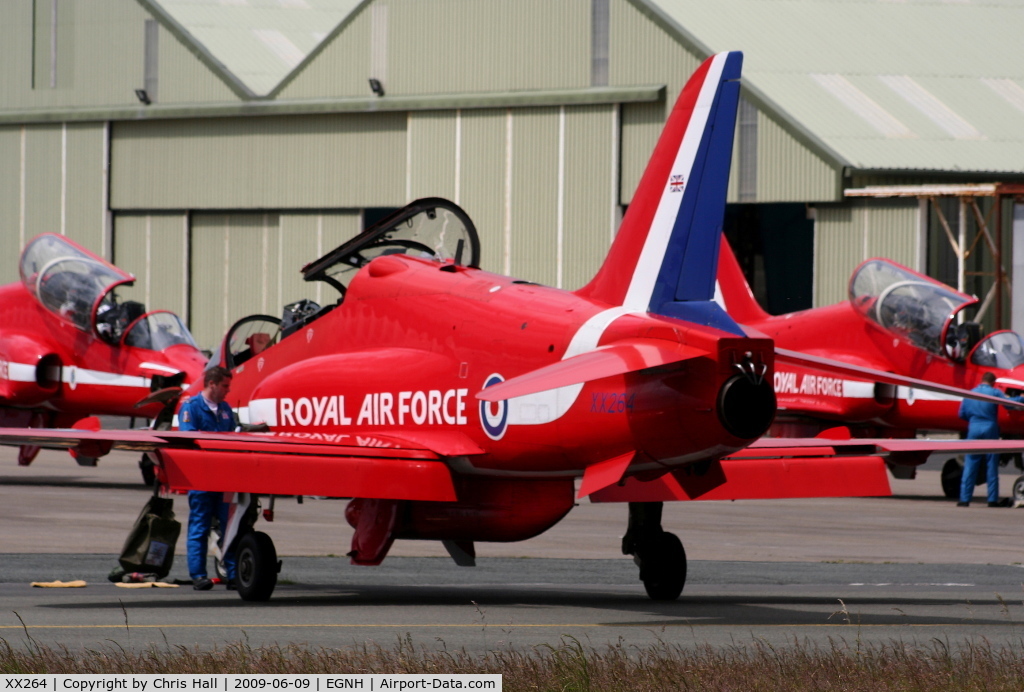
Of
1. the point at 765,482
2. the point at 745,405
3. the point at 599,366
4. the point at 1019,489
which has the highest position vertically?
the point at 599,366

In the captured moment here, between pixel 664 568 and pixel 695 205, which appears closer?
pixel 695 205

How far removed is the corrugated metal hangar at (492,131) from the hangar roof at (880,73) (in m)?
0.08

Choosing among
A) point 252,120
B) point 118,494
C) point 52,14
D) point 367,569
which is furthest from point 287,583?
point 52,14

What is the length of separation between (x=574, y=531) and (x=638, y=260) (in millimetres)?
8969

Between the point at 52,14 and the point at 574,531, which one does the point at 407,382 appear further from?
the point at 52,14

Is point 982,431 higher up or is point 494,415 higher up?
point 494,415

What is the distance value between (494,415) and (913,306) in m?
15.4

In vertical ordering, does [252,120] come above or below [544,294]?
above

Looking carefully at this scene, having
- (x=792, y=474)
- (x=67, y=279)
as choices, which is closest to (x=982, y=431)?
(x=792, y=474)

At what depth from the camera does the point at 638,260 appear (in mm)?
12461

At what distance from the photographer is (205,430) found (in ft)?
47.5

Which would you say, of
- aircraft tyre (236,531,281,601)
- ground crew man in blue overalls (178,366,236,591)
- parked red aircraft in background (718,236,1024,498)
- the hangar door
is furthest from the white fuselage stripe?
the hangar door

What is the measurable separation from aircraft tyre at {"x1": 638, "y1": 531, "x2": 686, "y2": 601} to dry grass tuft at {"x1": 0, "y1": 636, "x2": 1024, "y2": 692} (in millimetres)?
3860

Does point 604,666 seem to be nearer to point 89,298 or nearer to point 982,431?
point 982,431
